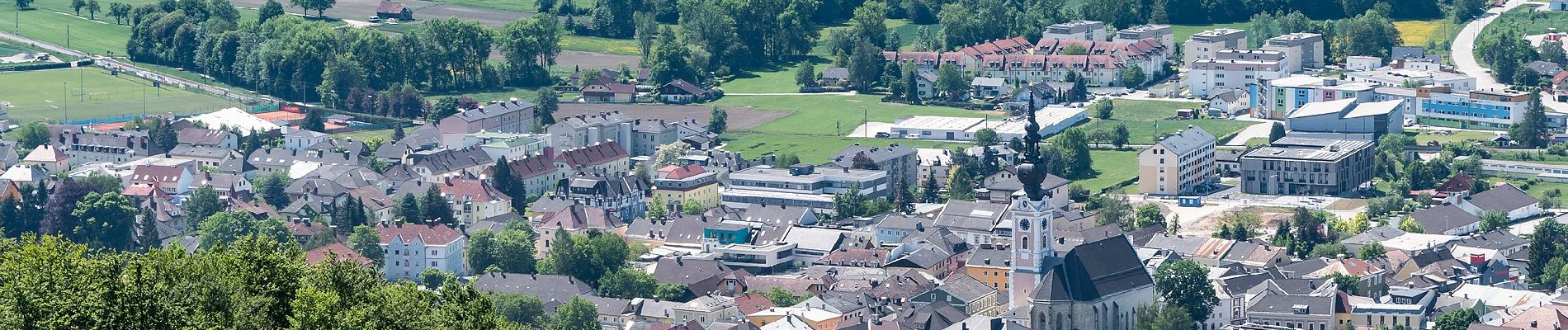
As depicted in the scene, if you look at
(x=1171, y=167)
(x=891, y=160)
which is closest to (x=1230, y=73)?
(x=1171, y=167)

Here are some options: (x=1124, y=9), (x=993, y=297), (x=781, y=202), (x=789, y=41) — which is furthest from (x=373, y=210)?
(x=1124, y=9)

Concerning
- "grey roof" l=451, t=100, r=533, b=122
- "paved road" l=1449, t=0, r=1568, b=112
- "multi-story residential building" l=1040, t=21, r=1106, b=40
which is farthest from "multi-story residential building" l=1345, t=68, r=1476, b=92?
"grey roof" l=451, t=100, r=533, b=122

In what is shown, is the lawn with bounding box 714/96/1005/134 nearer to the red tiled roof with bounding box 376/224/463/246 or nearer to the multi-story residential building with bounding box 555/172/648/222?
the multi-story residential building with bounding box 555/172/648/222

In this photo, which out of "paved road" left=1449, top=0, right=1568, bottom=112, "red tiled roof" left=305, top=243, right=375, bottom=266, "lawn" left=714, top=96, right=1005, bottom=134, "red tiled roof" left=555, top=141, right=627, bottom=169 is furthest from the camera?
"paved road" left=1449, top=0, right=1568, bottom=112

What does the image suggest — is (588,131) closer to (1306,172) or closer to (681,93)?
(681,93)

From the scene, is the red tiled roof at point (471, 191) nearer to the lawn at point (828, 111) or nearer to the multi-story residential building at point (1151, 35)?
the lawn at point (828, 111)

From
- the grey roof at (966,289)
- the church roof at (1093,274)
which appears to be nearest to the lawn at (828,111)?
the grey roof at (966,289)

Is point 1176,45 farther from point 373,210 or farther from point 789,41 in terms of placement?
point 373,210
